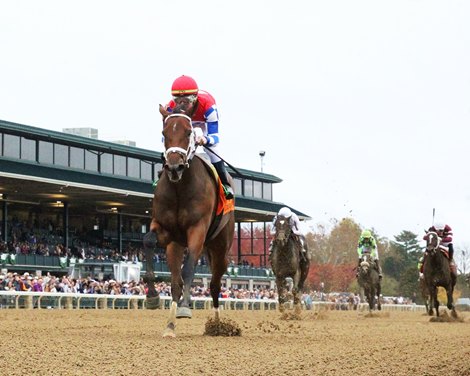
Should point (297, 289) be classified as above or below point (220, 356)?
above

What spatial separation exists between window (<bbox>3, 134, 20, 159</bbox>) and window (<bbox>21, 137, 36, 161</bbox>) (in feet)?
1.12

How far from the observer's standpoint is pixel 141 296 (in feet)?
115

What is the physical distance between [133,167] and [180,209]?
4595 cm

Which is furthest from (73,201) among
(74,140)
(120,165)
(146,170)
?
(146,170)

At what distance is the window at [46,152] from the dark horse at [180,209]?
39.2m

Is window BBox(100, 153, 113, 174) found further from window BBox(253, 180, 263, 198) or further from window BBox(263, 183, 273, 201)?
window BBox(263, 183, 273, 201)

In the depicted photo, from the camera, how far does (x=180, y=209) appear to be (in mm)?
10867

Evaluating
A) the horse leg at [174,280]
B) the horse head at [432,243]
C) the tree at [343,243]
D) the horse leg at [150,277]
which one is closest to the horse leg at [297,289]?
the horse head at [432,243]

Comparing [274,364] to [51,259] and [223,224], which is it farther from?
[51,259]

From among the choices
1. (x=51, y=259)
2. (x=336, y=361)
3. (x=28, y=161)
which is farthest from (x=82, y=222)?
(x=336, y=361)

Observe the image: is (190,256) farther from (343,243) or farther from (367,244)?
(343,243)

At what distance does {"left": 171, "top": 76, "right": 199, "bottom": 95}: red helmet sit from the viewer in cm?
1141

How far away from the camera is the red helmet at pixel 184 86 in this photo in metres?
11.4

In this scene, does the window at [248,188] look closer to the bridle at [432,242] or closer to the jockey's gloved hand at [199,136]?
the bridle at [432,242]
